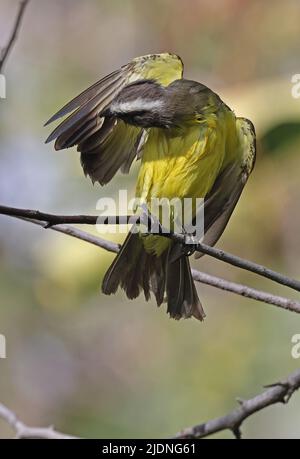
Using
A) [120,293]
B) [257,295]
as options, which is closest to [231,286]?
[257,295]

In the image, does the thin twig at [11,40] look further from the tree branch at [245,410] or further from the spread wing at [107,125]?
the tree branch at [245,410]

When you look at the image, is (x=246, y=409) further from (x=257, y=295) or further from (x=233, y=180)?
(x=233, y=180)

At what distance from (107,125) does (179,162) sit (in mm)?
289

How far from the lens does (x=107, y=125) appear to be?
3.45 metres

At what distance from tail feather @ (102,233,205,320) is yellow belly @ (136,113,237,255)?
87mm

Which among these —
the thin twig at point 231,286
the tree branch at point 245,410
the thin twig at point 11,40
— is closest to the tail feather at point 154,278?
the thin twig at point 231,286

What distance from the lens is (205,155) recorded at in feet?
11.6

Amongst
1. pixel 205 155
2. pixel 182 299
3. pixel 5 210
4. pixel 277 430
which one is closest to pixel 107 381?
pixel 277 430

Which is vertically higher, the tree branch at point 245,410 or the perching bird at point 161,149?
the perching bird at point 161,149

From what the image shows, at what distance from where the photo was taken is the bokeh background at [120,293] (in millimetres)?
4562

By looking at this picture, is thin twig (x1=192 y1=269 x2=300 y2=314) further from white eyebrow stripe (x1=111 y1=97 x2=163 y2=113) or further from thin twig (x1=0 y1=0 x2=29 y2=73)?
thin twig (x1=0 y1=0 x2=29 y2=73)

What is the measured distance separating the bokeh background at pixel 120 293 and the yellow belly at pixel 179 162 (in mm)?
624

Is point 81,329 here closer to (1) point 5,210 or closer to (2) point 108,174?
(2) point 108,174
